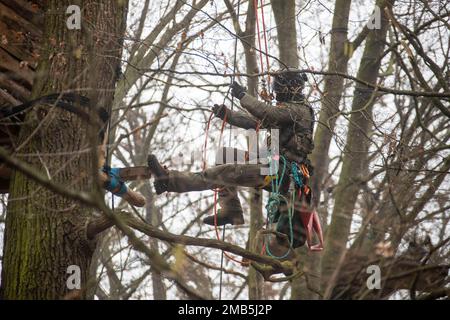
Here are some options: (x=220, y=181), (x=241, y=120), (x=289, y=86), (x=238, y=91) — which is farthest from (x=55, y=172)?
(x=289, y=86)

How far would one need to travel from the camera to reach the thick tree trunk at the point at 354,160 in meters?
9.91

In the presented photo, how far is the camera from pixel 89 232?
5973 millimetres

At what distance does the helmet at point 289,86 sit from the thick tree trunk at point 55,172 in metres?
1.67

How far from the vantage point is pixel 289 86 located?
770cm

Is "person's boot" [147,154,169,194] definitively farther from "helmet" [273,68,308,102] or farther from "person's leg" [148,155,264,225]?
"helmet" [273,68,308,102]

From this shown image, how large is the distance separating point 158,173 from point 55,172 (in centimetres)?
159

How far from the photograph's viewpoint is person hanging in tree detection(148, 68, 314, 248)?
746 centimetres

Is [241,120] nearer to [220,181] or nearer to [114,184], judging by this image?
[220,181]

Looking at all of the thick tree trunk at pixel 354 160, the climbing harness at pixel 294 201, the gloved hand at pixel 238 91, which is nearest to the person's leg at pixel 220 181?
the climbing harness at pixel 294 201

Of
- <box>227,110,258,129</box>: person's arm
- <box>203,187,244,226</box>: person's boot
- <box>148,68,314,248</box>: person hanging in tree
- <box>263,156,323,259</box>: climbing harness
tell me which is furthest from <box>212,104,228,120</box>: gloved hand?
<box>203,187,244,226</box>: person's boot

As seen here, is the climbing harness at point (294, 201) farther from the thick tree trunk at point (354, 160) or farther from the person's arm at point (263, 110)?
the thick tree trunk at point (354, 160)
